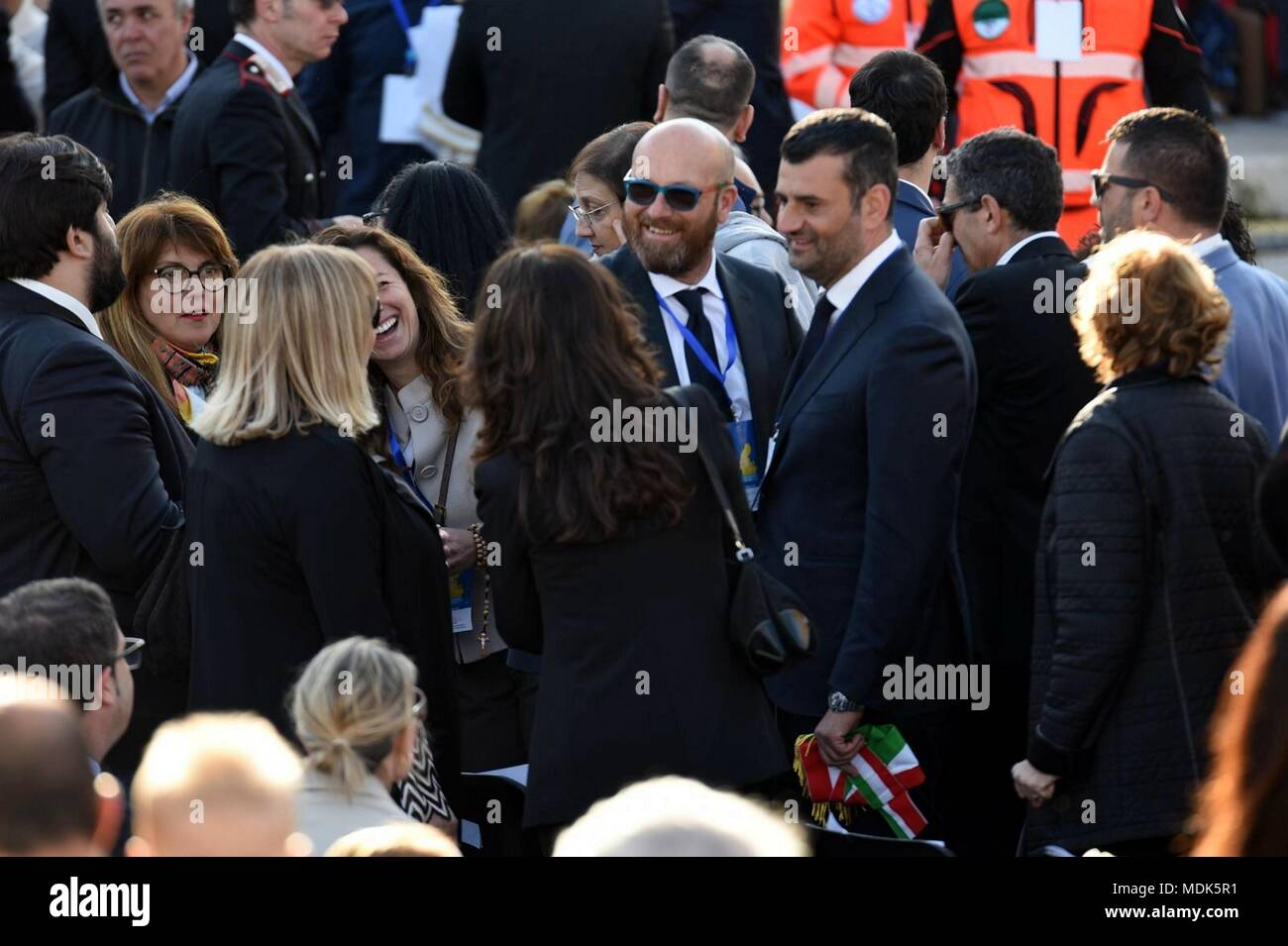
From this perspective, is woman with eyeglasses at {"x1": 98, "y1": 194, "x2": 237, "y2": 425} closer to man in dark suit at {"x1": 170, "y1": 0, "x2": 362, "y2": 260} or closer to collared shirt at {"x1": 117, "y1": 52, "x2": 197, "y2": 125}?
man in dark suit at {"x1": 170, "y1": 0, "x2": 362, "y2": 260}

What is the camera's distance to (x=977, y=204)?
16.6 ft

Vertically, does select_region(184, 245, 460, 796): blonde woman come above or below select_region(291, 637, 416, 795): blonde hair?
above

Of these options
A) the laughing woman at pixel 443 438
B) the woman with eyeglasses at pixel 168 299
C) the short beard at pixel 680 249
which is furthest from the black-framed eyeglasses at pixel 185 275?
the short beard at pixel 680 249

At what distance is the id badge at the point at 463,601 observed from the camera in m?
4.74

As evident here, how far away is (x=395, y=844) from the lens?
2.62 meters

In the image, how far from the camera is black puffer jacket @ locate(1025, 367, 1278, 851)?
12.6 feet

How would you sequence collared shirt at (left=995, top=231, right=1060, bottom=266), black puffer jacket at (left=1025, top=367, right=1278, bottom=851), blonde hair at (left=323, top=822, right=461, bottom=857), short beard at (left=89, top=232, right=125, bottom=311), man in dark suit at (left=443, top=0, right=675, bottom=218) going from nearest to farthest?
1. blonde hair at (left=323, top=822, right=461, bottom=857)
2. black puffer jacket at (left=1025, top=367, right=1278, bottom=851)
3. short beard at (left=89, top=232, right=125, bottom=311)
4. collared shirt at (left=995, top=231, right=1060, bottom=266)
5. man in dark suit at (left=443, top=0, right=675, bottom=218)

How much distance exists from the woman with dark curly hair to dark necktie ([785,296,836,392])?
738 millimetres

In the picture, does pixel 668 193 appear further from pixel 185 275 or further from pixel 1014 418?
pixel 185 275

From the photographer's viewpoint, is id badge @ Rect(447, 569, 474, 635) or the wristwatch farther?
id badge @ Rect(447, 569, 474, 635)

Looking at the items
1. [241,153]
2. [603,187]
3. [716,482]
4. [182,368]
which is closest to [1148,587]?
[716,482]

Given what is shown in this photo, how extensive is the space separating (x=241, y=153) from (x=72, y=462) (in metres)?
2.63

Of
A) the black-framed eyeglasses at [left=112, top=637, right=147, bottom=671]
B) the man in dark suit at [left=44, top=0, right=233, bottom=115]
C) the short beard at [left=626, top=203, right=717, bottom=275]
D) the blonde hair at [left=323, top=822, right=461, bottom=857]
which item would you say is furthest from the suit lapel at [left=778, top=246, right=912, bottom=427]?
the man in dark suit at [left=44, top=0, right=233, bottom=115]
